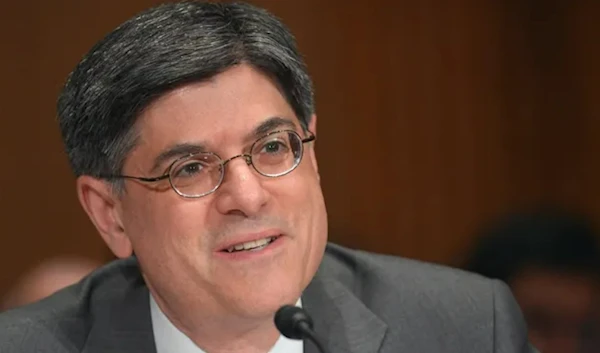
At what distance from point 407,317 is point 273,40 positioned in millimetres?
684

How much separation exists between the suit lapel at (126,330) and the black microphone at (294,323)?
53 centimetres

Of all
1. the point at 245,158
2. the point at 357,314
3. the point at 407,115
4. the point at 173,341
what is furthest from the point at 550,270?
the point at 245,158

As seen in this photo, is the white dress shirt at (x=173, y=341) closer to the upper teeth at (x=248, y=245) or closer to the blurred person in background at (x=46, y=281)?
the upper teeth at (x=248, y=245)

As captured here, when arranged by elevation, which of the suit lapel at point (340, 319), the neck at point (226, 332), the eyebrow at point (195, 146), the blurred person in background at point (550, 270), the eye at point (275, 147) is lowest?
the blurred person in background at point (550, 270)

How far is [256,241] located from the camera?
7.06 feet

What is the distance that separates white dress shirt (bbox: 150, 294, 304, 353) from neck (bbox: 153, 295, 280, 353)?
0.01m

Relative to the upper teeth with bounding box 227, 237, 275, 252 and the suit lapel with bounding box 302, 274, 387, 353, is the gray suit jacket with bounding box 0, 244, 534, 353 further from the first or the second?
the upper teeth with bounding box 227, 237, 275, 252

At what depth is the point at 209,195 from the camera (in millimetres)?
2152

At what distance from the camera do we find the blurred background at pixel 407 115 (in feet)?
14.8

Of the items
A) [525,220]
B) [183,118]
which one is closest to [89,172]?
[183,118]

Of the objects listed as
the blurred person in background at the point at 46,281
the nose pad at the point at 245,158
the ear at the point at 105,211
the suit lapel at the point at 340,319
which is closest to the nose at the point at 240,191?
the nose pad at the point at 245,158

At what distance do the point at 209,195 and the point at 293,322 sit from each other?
34 cm

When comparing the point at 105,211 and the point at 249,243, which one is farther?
the point at 105,211

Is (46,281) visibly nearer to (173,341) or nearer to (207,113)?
(173,341)
